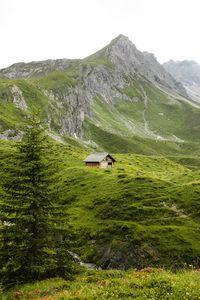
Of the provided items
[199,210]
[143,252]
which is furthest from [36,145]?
[199,210]

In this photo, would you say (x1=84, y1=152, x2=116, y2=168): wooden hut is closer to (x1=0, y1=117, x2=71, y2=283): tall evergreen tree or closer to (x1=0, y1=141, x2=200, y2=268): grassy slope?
(x1=0, y1=141, x2=200, y2=268): grassy slope

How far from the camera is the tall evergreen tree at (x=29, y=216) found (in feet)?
84.1

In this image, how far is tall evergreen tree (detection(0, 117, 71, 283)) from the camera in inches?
1009

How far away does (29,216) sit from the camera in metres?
26.3

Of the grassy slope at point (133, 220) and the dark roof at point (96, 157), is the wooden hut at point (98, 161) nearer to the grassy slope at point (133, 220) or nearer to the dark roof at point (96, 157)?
the dark roof at point (96, 157)

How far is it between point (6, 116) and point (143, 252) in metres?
172

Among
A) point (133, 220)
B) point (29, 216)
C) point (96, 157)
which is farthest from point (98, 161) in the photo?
point (29, 216)

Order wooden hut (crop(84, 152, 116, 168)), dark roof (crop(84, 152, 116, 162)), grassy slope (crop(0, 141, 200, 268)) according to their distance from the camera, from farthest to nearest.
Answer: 1. dark roof (crop(84, 152, 116, 162))
2. wooden hut (crop(84, 152, 116, 168))
3. grassy slope (crop(0, 141, 200, 268))

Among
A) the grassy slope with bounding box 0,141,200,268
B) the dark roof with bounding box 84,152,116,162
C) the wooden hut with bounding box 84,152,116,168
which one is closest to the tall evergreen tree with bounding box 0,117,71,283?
the grassy slope with bounding box 0,141,200,268

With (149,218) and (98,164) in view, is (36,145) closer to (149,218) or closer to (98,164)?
(149,218)

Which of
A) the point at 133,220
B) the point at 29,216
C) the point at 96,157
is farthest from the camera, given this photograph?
the point at 96,157

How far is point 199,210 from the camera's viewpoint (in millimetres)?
52719

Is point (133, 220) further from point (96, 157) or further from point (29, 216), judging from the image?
point (96, 157)

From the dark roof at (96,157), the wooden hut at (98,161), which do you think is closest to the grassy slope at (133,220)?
the wooden hut at (98,161)
